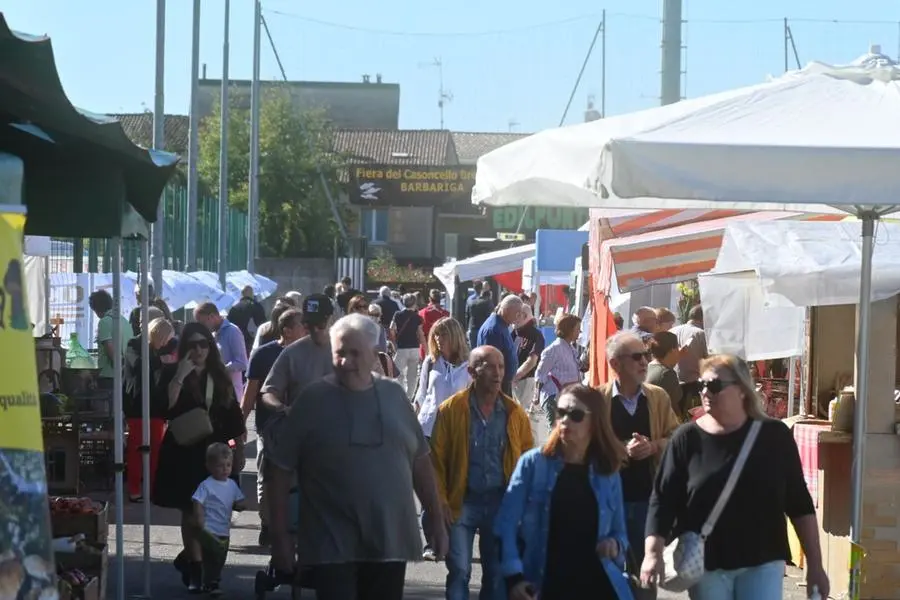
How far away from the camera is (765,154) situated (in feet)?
20.7

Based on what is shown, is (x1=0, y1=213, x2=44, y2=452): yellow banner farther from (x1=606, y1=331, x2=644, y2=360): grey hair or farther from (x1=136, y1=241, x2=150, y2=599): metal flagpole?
(x1=136, y1=241, x2=150, y2=599): metal flagpole

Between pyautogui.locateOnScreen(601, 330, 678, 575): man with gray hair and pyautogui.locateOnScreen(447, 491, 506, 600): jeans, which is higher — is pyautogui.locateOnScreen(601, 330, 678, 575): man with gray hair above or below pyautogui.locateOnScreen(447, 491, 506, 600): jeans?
above

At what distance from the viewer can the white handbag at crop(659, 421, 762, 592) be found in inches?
238

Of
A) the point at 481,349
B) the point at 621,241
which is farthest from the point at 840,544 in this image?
the point at 621,241

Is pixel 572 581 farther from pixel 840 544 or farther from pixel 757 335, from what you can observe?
pixel 757 335

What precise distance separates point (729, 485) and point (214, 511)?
14.7 feet

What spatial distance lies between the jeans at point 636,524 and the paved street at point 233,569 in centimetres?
254

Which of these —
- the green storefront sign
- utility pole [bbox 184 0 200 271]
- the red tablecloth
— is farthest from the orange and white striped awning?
the green storefront sign

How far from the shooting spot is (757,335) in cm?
1285

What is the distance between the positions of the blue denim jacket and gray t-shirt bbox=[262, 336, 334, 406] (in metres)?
3.10

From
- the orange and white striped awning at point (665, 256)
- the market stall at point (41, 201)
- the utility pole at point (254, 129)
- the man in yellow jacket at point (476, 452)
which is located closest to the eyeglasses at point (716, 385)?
the man in yellow jacket at point (476, 452)

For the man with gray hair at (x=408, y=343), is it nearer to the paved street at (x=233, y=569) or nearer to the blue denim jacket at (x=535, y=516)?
the paved street at (x=233, y=569)

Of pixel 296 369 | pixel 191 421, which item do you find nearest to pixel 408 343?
pixel 191 421

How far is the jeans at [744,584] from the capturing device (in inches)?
238
